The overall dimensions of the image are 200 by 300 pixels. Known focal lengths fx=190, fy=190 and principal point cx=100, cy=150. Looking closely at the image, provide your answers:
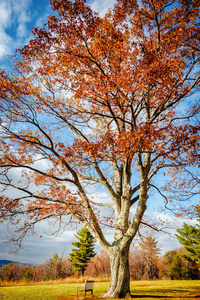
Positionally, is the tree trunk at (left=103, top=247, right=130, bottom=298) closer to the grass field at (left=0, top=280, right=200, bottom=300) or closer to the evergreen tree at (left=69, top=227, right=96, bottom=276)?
the grass field at (left=0, top=280, right=200, bottom=300)

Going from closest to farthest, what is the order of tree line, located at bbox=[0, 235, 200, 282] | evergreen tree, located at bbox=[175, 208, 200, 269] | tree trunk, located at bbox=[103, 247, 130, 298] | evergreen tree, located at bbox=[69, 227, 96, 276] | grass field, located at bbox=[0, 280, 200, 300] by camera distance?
tree trunk, located at bbox=[103, 247, 130, 298]
grass field, located at bbox=[0, 280, 200, 300]
evergreen tree, located at bbox=[175, 208, 200, 269]
tree line, located at bbox=[0, 235, 200, 282]
evergreen tree, located at bbox=[69, 227, 96, 276]

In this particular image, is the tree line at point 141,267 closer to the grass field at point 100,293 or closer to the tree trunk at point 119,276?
the grass field at point 100,293

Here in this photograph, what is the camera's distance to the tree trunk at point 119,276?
6.75m

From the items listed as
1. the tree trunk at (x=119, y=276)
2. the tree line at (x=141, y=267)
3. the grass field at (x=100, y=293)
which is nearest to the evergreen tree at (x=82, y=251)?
the tree line at (x=141, y=267)

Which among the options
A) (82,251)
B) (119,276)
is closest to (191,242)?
(82,251)

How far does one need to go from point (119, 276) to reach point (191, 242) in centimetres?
2287

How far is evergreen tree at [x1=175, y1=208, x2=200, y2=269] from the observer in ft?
76.2

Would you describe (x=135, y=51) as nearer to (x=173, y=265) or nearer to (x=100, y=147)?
(x=100, y=147)

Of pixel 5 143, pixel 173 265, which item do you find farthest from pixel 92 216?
pixel 173 265

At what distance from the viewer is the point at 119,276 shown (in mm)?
6910

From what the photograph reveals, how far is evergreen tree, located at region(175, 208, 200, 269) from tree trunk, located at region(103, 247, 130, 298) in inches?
778

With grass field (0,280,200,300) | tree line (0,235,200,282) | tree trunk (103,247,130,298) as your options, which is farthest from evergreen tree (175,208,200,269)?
tree trunk (103,247,130,298)

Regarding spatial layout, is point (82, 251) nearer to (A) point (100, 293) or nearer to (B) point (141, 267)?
(B) point (141, 267)

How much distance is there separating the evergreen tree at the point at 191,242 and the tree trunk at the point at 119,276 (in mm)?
19753
